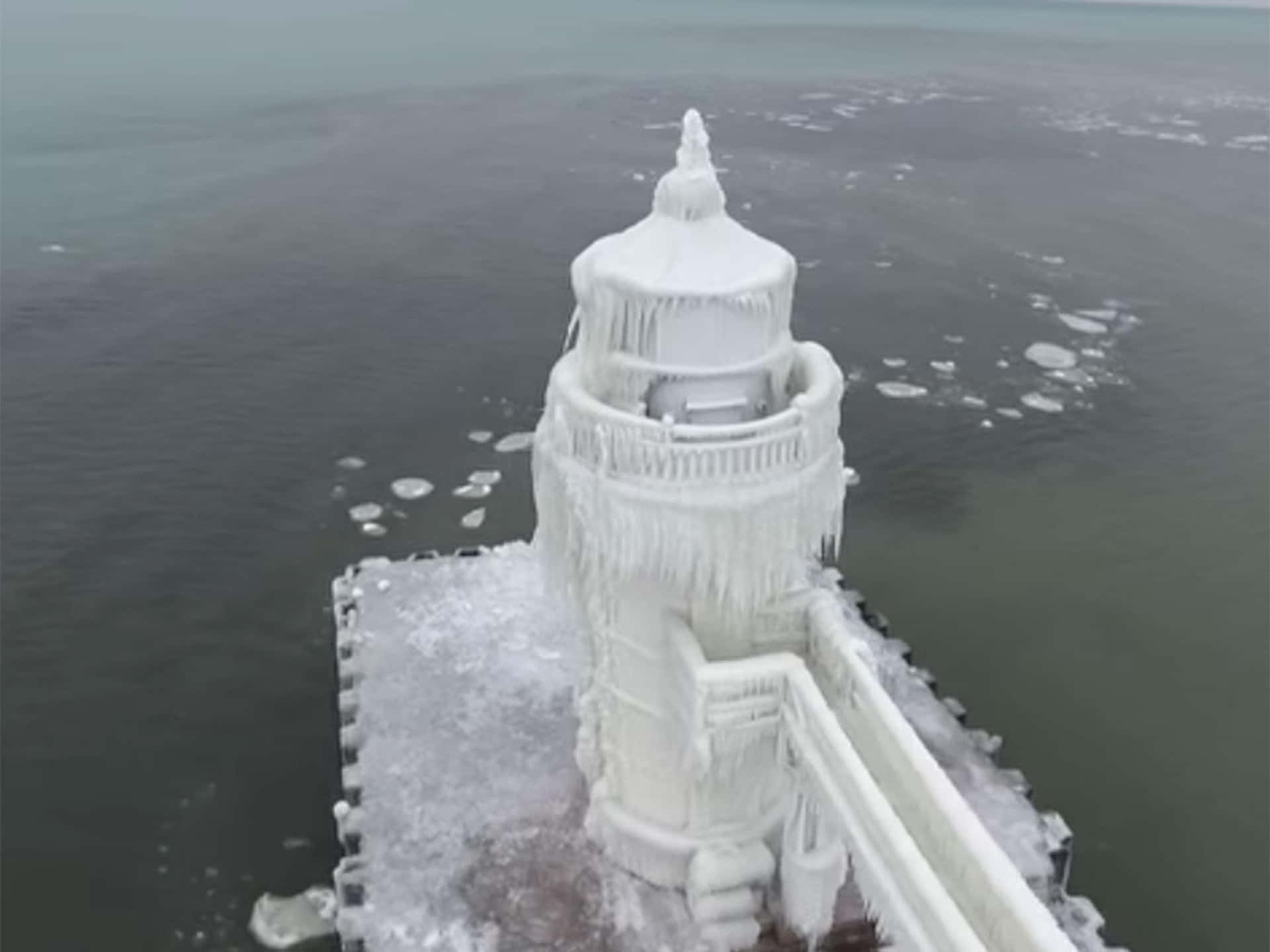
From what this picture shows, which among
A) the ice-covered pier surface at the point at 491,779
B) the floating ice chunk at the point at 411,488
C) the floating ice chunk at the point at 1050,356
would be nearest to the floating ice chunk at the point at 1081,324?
the floating ice chunk at the point at 1050,356

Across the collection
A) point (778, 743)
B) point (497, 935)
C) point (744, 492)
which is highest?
point (744, 492)

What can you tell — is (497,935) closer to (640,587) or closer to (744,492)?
(640,587)

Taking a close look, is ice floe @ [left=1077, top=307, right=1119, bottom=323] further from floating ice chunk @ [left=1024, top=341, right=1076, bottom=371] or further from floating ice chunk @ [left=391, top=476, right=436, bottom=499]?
floating ice chunk @ [left=391, top=476, right=436, bottom=499]

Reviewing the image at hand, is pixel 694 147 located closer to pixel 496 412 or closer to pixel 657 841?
pixel 657 841

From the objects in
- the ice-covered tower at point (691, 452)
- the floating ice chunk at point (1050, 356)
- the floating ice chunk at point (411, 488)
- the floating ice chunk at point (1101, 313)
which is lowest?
the floating ice chunk at point (411, 488)

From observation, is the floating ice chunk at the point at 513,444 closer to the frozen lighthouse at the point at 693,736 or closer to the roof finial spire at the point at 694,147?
the frozen lighthouse at the point at 693,736

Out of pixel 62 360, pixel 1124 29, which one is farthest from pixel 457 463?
pixel 1124 29

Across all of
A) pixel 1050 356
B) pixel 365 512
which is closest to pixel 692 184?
pixel 365 512

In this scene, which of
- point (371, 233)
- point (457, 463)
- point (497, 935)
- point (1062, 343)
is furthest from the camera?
point (371, 233)
